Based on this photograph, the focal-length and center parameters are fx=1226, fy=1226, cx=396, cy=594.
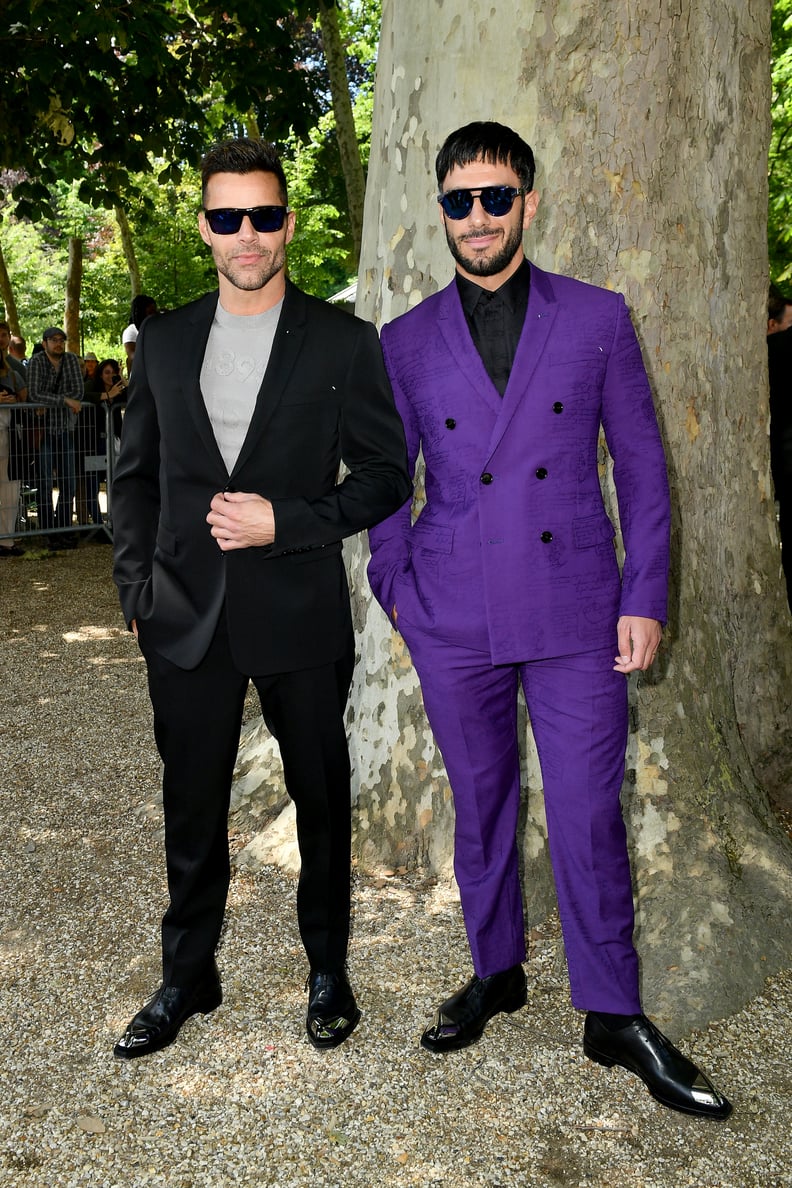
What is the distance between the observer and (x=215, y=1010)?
12.6 feet

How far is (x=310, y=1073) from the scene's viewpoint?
137 inches

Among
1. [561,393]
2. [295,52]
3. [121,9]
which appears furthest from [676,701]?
[295,52]

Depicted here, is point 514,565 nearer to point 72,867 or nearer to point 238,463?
point 238,463

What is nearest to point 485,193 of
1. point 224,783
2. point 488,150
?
point 488,150

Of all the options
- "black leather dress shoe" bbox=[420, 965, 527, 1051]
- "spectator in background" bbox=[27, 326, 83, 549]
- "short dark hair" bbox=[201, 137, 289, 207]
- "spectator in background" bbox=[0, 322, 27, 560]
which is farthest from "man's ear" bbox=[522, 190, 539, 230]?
"spectator in background" bbox=[27, 326, 83, 549]

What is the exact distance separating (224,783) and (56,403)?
1044 cm

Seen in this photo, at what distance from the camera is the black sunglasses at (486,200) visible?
3.11 m

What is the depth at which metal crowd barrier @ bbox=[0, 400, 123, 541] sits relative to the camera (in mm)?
12984

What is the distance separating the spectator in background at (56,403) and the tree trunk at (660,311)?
29.7 feet

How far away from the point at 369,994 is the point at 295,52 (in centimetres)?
1095

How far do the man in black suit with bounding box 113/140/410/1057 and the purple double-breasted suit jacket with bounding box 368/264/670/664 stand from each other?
8.1 inches

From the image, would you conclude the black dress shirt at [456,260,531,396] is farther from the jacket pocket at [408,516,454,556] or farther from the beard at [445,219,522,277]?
the jacket pocket at [408,516,454,556]

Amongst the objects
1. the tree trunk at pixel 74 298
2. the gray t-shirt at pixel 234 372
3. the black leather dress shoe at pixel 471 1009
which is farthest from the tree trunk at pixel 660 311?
the tree trunk at pixel 74 298

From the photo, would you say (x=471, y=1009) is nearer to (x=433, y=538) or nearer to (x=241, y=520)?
(x=433, y=538)
